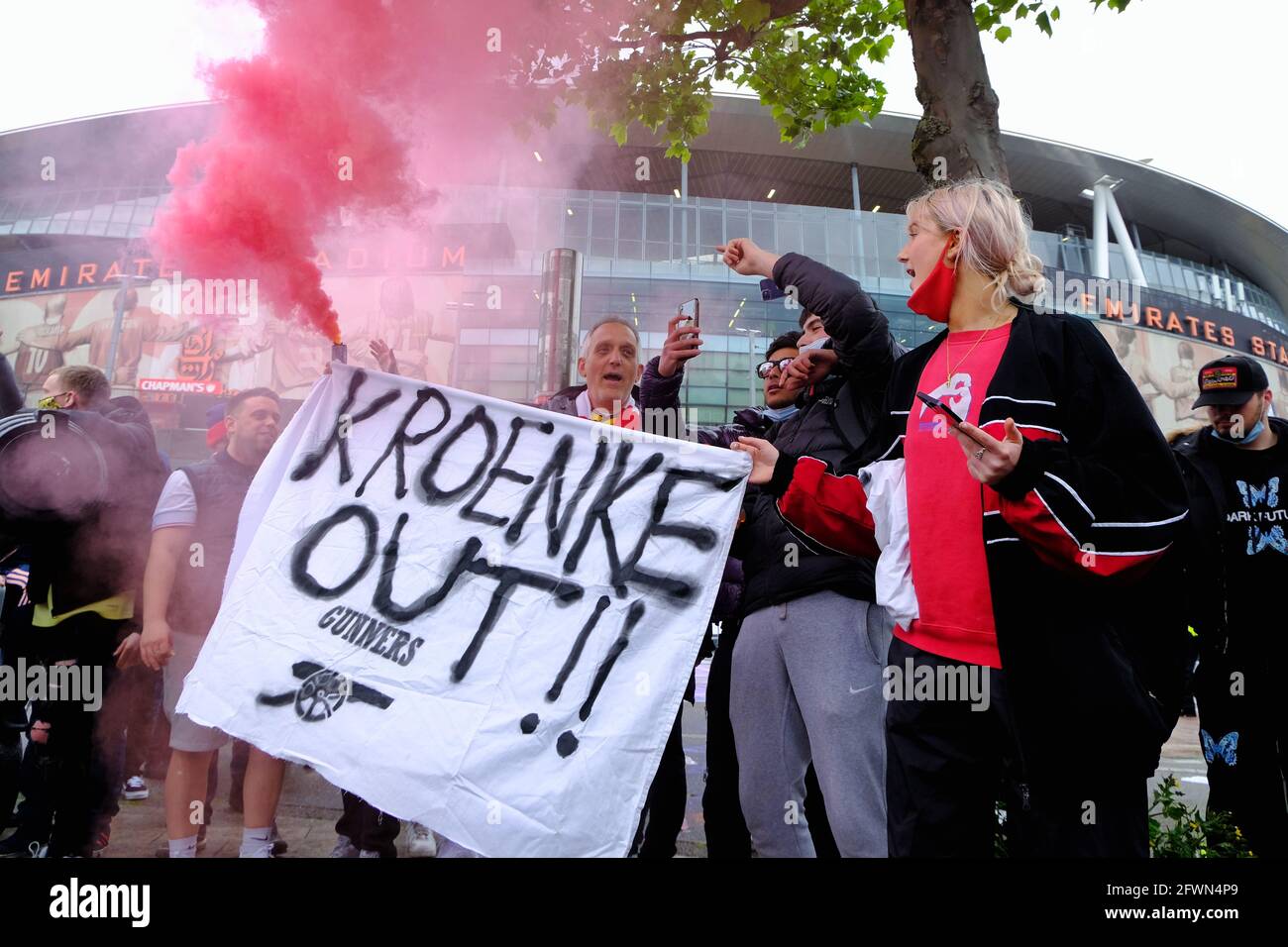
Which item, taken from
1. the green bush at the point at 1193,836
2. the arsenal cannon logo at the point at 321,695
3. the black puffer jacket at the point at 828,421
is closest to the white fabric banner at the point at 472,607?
the arsenal cannon logo at the point at 321,695

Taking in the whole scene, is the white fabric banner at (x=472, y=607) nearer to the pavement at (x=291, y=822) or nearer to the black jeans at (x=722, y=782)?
the black jeans at (x=722, y=782)

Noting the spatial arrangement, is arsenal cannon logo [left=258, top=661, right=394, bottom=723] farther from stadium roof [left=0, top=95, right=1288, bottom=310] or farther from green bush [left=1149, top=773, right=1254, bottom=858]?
stadium roof [left=0, top=95, right=1288, bottom=310]

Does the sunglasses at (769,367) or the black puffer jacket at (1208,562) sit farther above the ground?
the sunglasses at (769,367)

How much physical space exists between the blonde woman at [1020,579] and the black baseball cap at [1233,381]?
2.34m

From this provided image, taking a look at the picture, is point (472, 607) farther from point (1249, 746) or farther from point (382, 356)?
point (1249, 746)

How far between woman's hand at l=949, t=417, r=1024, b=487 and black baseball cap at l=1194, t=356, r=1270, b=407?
274 centimetres

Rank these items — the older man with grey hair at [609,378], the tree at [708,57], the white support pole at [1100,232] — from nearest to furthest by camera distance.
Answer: the older man with grey hair at [609,378]
the tree at [708,57]
the white support pole at [1100,232]

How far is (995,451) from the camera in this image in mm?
1610

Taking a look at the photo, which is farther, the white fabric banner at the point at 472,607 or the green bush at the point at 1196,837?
the green bush at the point at 1196,837

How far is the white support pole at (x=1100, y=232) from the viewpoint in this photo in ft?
117

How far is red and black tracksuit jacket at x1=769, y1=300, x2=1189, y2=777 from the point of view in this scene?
1.56 m

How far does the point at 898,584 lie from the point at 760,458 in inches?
26.1
